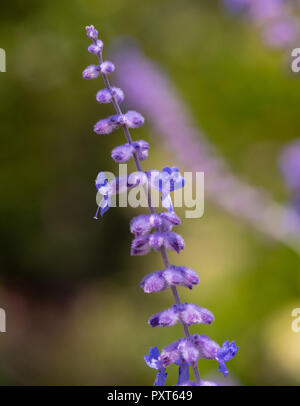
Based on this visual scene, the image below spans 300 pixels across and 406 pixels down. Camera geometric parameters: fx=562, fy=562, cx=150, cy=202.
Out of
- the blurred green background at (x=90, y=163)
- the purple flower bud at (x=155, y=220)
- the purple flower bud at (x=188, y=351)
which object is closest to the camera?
the purple flower bud at (x=188, y=351)

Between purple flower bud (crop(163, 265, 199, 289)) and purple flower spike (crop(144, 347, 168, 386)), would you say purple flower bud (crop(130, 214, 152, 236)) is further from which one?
purple flower spike (crop(144, 347, 168, 386))

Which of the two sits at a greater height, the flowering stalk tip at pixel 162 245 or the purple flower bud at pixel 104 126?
the purple flower bud at pixel 104 126

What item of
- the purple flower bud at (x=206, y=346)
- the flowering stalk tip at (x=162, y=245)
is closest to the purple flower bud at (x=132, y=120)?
the flowering stalk tip at (x=162, y=245)

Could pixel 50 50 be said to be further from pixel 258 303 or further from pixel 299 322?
pixel 299 322

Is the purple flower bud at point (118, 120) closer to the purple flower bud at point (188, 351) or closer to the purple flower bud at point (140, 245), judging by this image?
the purple flower bud at point (140, 245)

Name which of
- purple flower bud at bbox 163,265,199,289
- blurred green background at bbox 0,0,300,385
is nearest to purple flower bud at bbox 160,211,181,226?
purple flower bud at bbox 163,265,199,289

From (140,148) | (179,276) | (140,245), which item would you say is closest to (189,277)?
(179,276)
